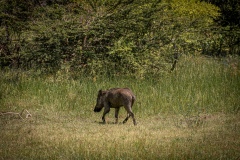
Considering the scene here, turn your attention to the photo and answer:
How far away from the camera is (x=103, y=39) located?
56.0 feet

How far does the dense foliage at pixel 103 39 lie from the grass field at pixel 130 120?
89 cm

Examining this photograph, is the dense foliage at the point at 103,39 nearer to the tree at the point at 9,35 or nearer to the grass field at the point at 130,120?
the tree at the point at 9,35

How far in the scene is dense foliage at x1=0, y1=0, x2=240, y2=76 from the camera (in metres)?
16.2

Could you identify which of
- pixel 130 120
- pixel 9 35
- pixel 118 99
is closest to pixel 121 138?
pixel 118 99

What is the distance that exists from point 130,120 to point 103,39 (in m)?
6.37

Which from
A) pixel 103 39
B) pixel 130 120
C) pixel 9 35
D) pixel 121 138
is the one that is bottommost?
pixel 130 120

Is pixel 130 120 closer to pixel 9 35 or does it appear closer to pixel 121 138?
pixel 121 138

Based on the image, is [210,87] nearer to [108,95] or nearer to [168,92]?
[168,92]

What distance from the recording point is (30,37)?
56.6 ft

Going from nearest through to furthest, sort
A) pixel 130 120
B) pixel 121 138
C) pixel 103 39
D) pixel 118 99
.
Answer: pixel 121 138 → pixel 118 99 → pixel 130 120 → pixel 103 39

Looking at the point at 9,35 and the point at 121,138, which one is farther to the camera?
the point at 9,35

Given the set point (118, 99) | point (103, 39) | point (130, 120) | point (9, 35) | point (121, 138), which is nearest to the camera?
point (121, 138)

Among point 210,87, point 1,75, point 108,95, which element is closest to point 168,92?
point 210,87

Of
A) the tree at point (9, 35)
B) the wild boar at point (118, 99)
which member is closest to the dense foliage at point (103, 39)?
the tree at point (9, 35)
